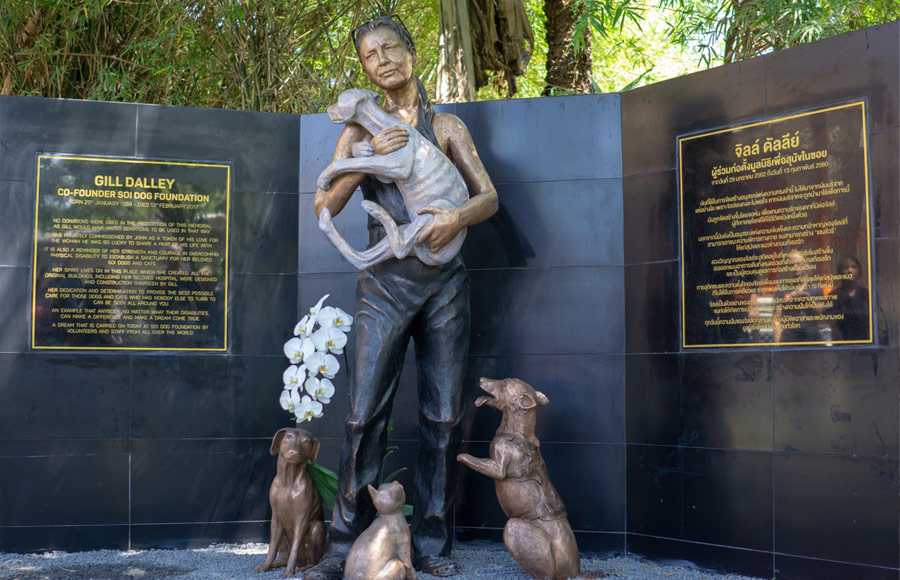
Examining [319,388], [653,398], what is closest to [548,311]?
[653,398]

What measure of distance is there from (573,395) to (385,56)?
84.2 inches

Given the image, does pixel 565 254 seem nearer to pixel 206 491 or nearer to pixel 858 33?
pixel 858 33

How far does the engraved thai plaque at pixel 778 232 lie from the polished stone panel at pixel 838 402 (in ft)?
0.33

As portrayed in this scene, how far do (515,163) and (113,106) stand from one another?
236 centimetres

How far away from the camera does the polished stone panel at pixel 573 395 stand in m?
5.33

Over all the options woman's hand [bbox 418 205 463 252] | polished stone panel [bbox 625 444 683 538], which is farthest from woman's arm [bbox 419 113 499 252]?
polished stone panel [bbox 625 444 683 538]

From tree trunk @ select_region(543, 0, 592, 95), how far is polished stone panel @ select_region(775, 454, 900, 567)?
19.3 ft

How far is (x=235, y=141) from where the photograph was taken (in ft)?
18.7

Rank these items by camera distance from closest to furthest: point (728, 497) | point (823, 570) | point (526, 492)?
point (823, 570) < point (526, 492) < point (728, 497)

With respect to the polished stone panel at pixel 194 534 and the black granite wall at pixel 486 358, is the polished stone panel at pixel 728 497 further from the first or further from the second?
the polished stone panel at pixel 194 534

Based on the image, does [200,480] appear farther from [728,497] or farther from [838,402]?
[838,402]

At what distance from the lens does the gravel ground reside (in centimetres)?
461

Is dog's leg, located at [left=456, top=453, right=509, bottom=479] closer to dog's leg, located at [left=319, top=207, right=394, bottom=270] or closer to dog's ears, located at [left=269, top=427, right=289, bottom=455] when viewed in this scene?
dog's ears, located at [left=269, top=427, right=289, bottom=455]

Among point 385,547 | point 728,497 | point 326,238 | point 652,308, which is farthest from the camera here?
point 326,238
